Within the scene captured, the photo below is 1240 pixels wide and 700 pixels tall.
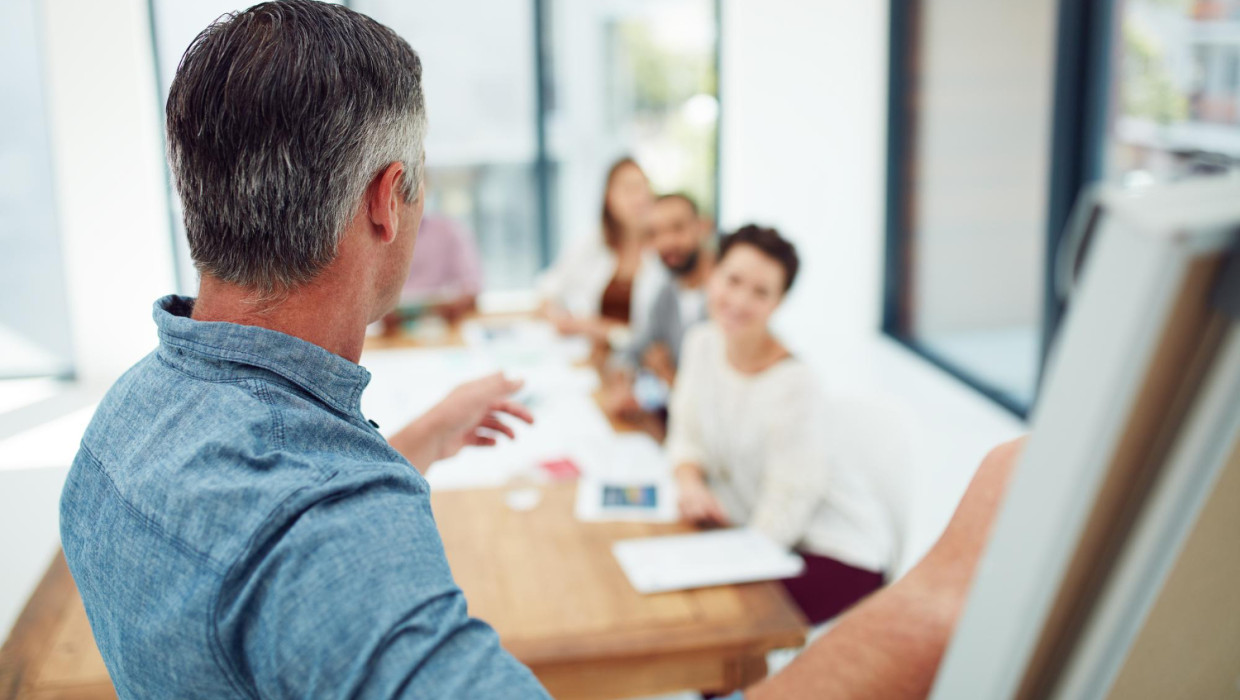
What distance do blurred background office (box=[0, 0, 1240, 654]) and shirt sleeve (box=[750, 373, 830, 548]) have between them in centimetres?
21

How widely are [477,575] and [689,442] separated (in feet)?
2.89

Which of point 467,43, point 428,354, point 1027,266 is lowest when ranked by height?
point 428,354

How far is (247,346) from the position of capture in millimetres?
731

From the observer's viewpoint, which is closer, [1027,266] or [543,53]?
[1027,266]

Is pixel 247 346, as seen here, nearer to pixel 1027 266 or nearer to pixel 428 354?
pixel 428 354

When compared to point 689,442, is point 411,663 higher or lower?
higher

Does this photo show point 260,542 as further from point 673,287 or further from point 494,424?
point 673,287

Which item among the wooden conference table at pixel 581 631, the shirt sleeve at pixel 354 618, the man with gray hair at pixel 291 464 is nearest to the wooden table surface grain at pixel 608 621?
the wooden conference table at pixel 581 631

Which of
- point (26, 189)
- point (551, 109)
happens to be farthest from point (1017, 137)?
point (26, 189)

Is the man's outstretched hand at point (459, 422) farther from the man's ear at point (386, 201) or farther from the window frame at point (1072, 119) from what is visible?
the window frame at point (1072, 119)

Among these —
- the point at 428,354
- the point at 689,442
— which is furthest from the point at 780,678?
the point at 428,354

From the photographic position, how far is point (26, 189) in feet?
14.9

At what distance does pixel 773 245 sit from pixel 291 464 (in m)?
1.98

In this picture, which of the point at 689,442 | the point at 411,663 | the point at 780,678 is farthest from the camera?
the point at 689,442
